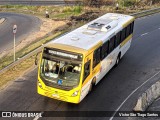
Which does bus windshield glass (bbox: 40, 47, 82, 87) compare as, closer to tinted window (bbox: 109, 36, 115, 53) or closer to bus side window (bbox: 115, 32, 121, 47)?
tinted window (bbox: 109, 36, 115, 53)

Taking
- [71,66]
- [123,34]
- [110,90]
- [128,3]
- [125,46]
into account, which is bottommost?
[110,90]

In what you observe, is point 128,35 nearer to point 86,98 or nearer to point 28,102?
point 86,98

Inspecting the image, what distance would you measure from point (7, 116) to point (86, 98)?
4313mm

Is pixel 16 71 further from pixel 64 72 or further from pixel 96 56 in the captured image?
pixel 64 72

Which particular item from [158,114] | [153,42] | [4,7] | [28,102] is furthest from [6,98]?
[4,7]

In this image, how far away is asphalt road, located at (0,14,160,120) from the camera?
55.3 feet

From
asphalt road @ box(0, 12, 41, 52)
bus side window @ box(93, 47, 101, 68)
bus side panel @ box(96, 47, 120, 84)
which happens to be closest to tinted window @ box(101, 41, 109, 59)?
bus side panel @ box(96, 47, 120, 84)

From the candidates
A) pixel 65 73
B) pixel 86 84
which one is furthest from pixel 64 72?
pixel 86 84

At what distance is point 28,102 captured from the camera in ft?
55.9

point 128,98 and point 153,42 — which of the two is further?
point 153,42

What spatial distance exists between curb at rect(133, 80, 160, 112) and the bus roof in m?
3.45

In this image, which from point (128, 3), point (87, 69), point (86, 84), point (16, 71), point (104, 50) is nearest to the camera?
point (87, 69)

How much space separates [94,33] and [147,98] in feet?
15.4

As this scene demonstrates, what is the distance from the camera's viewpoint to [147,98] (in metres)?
16.9
